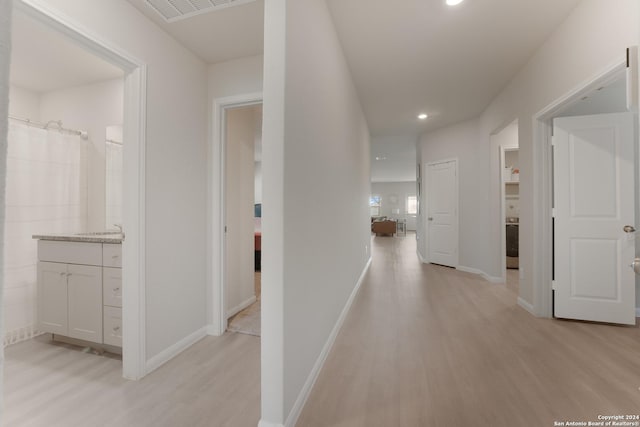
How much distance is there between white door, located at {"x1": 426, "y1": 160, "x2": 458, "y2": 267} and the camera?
5.11 metres

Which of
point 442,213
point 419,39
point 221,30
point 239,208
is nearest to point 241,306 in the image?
point 239,208

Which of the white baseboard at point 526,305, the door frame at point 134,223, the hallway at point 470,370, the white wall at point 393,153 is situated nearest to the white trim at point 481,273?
the white baseboard at point 526,305

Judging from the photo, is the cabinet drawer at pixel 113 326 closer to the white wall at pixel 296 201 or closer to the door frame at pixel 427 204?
the white wall at pixel 296 201

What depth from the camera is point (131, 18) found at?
1.86 meters

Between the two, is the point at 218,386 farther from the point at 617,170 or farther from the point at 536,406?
the point at 617,170

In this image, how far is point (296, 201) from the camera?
151 cm

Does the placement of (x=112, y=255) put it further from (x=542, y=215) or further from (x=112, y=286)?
(x=542, y=215)

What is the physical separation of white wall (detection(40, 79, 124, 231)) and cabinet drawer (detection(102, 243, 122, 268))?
3.13 ft

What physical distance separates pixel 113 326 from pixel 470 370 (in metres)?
2.61

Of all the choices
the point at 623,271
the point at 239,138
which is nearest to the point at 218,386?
the point at 239,138

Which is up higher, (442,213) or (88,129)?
(88,129)

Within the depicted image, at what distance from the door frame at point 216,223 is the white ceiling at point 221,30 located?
400 millimetres

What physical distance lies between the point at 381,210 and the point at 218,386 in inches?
539

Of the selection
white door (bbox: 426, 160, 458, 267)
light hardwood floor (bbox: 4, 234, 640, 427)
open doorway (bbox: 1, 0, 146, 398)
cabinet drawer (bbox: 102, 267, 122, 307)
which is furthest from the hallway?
white door (bbox: 426, 160, 458, 267)
